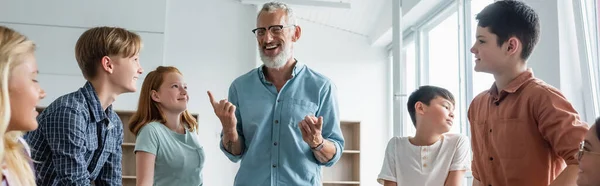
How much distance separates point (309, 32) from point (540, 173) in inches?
248

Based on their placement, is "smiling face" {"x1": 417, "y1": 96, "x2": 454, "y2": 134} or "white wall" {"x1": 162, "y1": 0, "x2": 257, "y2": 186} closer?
"smiling face" {"x1": 417, "y1": 96, "x2": 454, "y2": 134}

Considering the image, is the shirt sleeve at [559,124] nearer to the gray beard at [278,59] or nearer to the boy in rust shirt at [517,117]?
the boy in rust shirt at [517,117]

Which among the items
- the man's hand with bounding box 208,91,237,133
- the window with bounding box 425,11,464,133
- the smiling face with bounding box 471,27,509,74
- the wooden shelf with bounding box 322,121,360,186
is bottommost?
the wooden shelf with bounding box 322,121,360,186

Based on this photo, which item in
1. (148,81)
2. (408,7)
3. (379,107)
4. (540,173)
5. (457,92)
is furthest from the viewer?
(379,107)

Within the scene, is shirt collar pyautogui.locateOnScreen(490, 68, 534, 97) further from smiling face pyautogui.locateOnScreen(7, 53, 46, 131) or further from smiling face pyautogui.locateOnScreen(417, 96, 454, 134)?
smiling face pyautogui.locateOnScreen(7, 53, 46, 131)

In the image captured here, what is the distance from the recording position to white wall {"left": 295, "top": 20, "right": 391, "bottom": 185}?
26.1 feet

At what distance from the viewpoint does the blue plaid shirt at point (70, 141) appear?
6.46 ft

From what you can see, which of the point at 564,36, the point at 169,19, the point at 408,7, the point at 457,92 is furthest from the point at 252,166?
the point at 169,19

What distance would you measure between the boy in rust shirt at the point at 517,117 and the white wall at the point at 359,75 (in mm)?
5826

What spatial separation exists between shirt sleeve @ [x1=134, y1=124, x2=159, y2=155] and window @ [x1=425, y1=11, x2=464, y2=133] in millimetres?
3175

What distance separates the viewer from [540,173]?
1874mm

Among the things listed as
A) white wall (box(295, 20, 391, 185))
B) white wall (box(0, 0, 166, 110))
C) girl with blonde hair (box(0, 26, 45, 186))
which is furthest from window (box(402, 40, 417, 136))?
girl with blonde hair (box(0, 26, 45, 186))

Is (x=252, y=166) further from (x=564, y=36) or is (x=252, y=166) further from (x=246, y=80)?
(x=564, y=36)

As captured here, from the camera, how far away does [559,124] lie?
1750 millimetres
